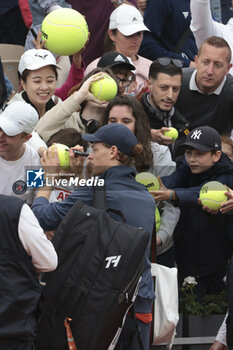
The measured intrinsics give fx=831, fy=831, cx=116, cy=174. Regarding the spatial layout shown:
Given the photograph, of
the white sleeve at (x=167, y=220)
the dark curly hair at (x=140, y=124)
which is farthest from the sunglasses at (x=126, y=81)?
the white sleeve at (x=167, y=220)

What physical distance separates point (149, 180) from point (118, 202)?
1.25 meters

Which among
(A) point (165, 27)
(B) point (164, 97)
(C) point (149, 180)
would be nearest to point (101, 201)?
(C) point (149, 180)

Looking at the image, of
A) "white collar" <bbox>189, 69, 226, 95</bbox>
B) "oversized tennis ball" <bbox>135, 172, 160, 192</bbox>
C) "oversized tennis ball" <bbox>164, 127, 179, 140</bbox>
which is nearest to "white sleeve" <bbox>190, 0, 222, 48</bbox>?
"white collar" <bbox>189, 69, 226, 95</bbox>

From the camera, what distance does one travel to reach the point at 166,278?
18.1ft

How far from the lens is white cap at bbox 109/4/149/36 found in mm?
7465

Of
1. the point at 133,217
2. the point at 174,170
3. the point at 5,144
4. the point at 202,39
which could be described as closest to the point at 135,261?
the point at 133,217

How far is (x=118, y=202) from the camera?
4.85 metres

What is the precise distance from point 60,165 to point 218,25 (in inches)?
128

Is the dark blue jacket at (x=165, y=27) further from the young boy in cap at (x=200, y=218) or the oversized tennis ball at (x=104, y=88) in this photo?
the young boy in cap at (x=200, y=218)

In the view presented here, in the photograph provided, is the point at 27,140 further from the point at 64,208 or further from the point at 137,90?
the point at 137,90

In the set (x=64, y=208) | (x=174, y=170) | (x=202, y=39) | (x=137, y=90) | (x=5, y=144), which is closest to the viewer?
(x=64, y=208)

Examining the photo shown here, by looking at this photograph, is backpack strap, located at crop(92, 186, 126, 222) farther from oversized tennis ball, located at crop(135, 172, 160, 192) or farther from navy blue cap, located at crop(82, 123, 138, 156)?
oversized tennis ball, located at crop(135, 172, 160, 192)

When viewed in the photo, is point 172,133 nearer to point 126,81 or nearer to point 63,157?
point 126,81

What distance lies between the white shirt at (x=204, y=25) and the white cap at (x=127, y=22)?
0.47m
